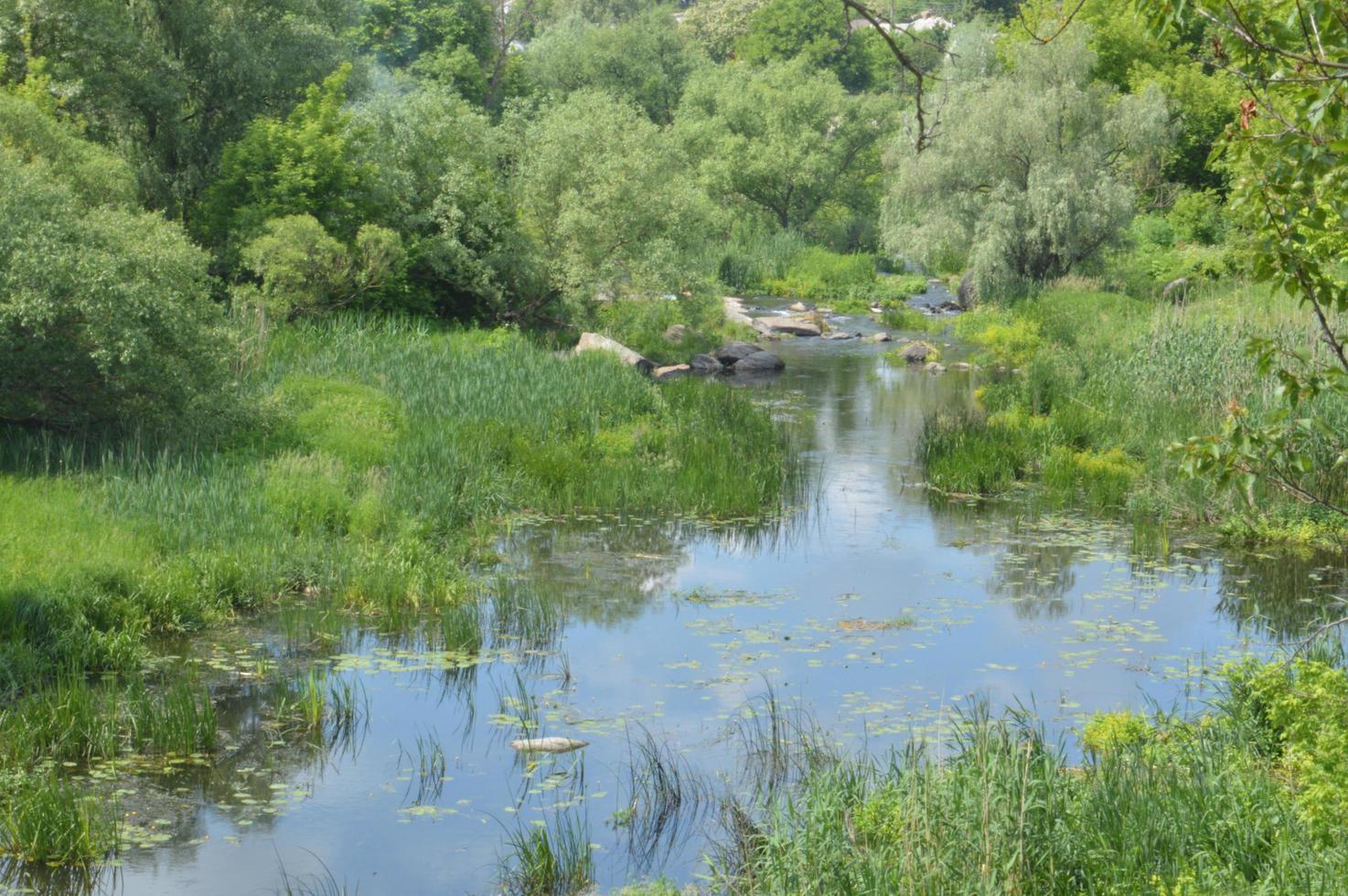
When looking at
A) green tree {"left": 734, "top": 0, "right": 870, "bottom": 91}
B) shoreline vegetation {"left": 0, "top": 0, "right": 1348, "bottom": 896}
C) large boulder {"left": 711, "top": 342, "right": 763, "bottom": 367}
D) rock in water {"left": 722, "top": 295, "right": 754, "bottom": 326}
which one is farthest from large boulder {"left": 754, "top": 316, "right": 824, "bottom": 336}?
green tree {"left": 734, "top": 0, "right": 870, "bottom": 91}

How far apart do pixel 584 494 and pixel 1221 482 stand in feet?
33.9

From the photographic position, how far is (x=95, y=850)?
268 inches

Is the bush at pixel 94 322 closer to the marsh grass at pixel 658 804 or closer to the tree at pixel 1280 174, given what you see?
the marsh grass at pixel 658 804

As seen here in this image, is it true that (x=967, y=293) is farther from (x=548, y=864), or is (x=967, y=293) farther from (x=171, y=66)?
(x=548, y=864)

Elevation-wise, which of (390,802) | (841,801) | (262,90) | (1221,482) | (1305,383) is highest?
(262,90)

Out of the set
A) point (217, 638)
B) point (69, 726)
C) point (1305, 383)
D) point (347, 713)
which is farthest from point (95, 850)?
point (1305, 383)

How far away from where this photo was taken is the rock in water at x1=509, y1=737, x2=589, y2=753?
8445 millimetres

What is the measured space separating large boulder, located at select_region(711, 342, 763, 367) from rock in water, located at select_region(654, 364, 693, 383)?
1.05 meters

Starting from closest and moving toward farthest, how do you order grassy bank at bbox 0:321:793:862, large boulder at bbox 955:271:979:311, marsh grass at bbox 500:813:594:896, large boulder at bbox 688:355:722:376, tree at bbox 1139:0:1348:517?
tree at bbox 1139:0:1348:517
marsh grass at bbox 500:813:594:896
grassy bank at bbox 0:321:793:862
large boulder at bbox 688:355:722:376
large boulder at bbox 955:271:979:311

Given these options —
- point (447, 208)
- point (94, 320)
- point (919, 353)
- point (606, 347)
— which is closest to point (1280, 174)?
point (94, 320)

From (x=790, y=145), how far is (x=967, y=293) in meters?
12.1

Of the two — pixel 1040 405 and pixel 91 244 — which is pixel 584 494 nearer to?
pixel 91 244

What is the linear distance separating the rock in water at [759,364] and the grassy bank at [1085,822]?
1927cm

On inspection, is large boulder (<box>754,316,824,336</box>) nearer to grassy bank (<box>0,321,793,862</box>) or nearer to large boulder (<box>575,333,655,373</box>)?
large boulder (<box>575,333,655,373</box>)
